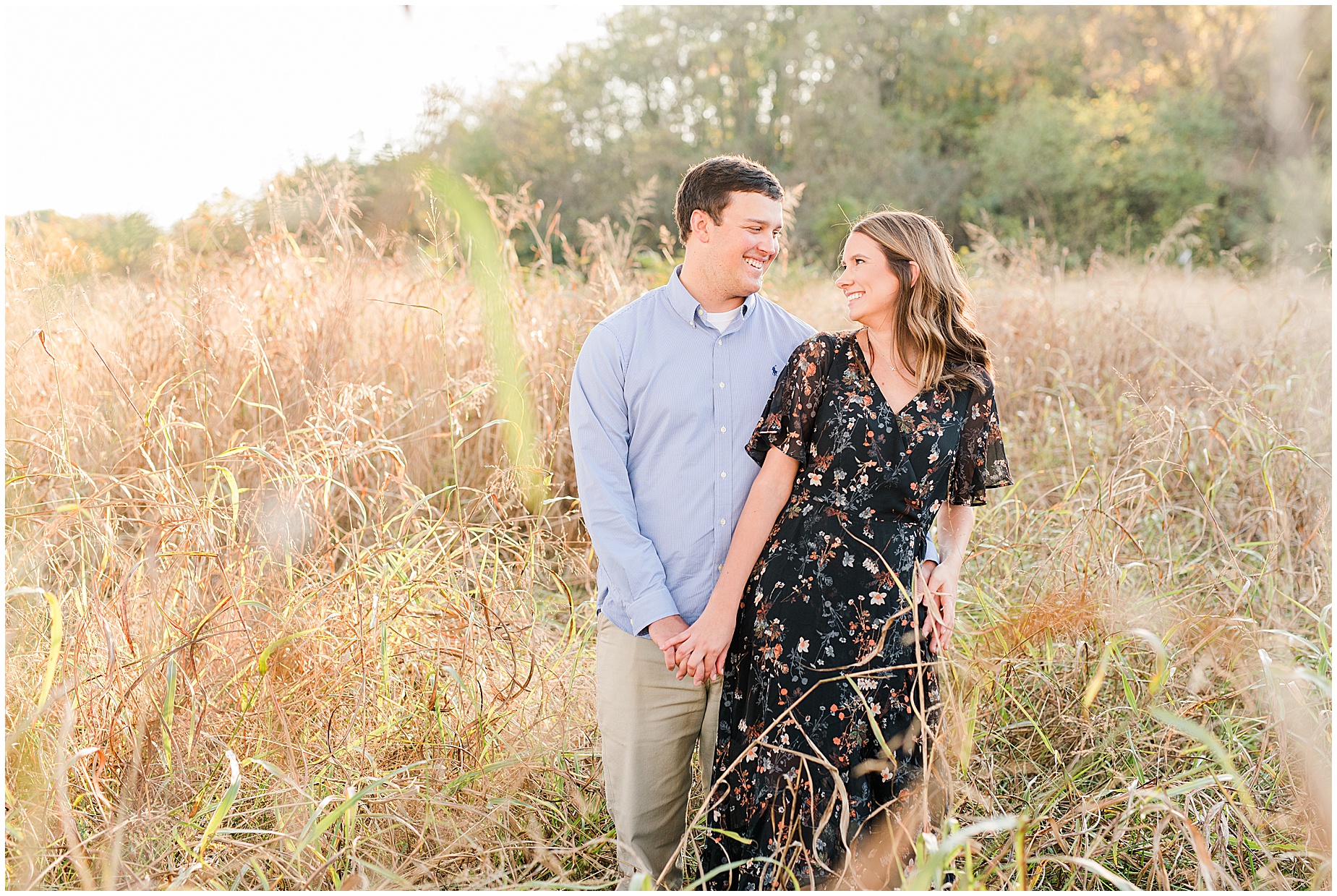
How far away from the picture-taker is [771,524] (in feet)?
6.07

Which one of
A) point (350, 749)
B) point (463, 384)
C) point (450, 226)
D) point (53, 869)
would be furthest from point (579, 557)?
point (450, 226)

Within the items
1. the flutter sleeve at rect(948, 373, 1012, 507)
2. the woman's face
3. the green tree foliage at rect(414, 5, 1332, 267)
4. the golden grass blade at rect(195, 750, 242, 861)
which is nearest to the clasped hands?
the flutter sleeve at rect(948, 373, 1012, 507)

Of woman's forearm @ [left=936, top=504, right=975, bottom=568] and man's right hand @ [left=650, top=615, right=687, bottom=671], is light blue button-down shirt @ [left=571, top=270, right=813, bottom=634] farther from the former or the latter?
woman's forearm @ [left=936, top=504, right=975, bottom=568]

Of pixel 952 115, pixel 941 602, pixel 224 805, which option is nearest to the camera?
pixel 224 805

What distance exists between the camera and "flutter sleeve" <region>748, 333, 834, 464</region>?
181cm

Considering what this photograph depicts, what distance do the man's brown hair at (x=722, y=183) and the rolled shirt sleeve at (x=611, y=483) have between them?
0.35 metres

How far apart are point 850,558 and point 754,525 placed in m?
0.20

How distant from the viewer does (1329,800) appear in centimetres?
172

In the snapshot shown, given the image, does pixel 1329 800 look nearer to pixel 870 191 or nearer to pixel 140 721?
pixel 140 721

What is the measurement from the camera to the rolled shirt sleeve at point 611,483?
6.11 ft

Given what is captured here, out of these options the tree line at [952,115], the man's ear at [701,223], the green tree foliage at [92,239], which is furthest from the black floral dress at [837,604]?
the tree line at [952,115]

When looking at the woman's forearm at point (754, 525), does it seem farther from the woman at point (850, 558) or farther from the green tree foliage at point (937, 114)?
the green tree foliage at point (937, 114)

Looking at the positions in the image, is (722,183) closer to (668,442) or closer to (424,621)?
(668,442)

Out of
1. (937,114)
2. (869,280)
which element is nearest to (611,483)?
(869,280)
